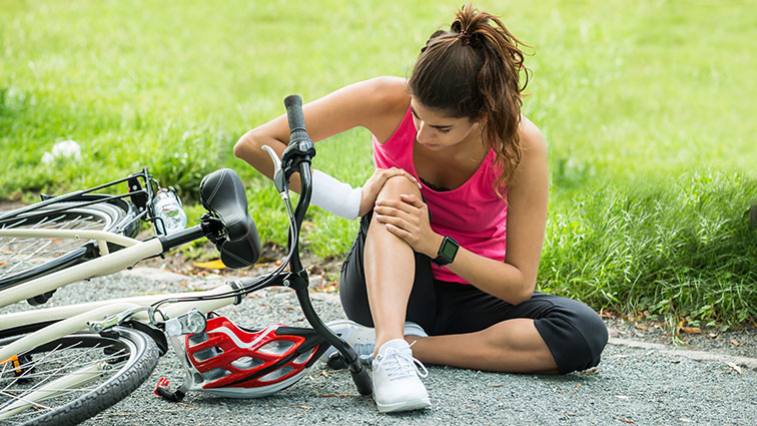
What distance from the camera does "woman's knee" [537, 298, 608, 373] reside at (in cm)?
285

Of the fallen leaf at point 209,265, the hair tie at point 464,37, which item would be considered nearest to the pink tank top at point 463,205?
the hair tie at point 464,37

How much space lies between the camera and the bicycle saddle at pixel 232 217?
89.9 inches

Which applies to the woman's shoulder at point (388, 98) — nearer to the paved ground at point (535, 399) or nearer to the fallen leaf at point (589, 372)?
the paved ground at point (535, 399)

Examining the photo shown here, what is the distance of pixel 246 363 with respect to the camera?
2.59m

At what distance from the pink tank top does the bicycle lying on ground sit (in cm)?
53

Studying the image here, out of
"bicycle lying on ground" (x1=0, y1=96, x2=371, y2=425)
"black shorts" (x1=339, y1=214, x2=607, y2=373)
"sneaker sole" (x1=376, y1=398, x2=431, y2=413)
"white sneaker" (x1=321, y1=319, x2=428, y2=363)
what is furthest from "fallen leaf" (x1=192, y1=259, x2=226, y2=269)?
"sneaker sole" (x1=376, y1=398, x2=431, y2=413)

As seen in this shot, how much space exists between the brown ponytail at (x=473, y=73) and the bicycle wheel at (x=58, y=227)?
88 cm

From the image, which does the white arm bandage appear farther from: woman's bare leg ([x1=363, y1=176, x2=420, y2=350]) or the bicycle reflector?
the bicycle reflector

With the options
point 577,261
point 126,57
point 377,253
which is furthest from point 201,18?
point 377,253

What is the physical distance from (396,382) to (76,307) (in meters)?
0.81

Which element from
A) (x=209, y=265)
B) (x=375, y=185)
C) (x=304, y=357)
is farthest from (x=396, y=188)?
(x=209, y=265)

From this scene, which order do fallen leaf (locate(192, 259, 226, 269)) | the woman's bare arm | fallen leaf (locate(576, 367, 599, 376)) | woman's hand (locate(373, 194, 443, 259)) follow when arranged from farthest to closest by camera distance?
1. fallen leaf (locate(192, 259, 226, 269))
2. fallen leaf (locate(576, 367, 599, 376))
3. the woman's bare arm
4. woman's hand (locate(373, 194, 443, 259))

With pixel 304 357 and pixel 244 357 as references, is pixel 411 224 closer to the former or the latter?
pixel 304 357

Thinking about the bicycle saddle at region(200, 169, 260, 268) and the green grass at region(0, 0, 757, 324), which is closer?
the bicycle saddle at region(200, 169, 260, 268)
